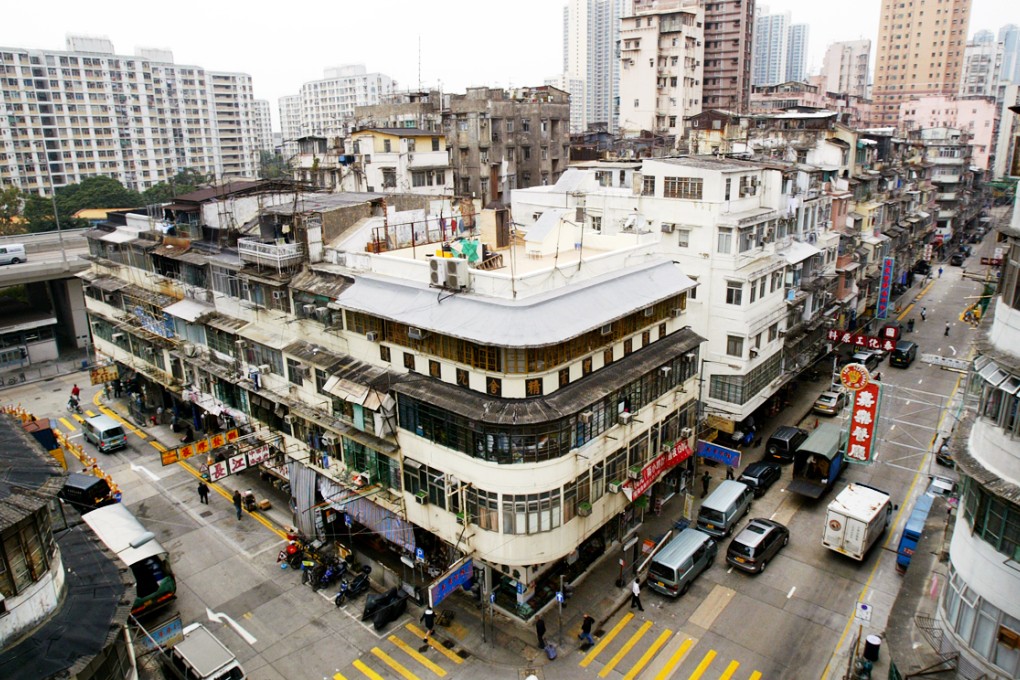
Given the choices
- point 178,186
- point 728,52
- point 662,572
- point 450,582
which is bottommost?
point 662,572

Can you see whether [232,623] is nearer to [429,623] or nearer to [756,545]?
[429,623]

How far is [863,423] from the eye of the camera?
1089 inches

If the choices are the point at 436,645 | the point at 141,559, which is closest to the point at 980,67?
the point at 436,645

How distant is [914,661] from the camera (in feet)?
60.7

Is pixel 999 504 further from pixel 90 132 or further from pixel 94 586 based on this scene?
pixel 90 132

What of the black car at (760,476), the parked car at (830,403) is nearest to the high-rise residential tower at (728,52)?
the parked car at (830,403)

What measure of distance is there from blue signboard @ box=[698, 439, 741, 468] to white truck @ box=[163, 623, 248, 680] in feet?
71.0

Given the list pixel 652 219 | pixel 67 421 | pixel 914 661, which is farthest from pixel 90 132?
pixel 914 661

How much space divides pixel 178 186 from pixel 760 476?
10419 cm

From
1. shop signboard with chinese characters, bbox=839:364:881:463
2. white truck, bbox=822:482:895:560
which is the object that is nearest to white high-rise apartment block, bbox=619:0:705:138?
shop signboard with chinese characters, bbox=839:364:881:463

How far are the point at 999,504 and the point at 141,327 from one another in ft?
150

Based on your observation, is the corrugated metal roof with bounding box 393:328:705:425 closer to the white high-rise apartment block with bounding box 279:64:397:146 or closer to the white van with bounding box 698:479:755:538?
the white van with bounding box 698:479:755:538

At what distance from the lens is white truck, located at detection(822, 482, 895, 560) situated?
27328 mm

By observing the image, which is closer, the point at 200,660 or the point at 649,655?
the point at 200,660
